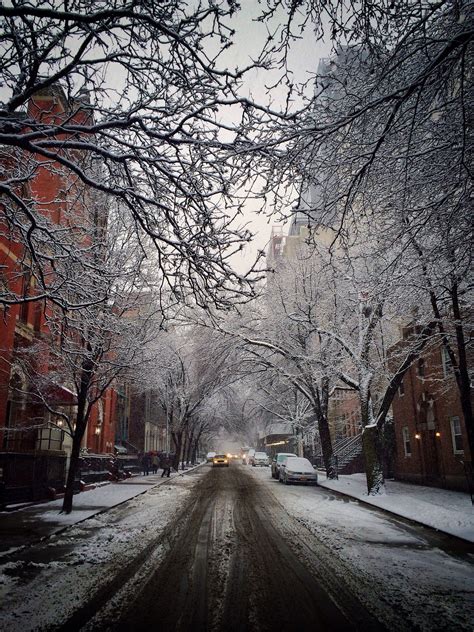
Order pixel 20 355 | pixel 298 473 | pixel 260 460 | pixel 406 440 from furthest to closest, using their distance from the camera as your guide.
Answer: pixel 260 460 < pixel 406 440 < pixel 298 473 < pixel 20 355

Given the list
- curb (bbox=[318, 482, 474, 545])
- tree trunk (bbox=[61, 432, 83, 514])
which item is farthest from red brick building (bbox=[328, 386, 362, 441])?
tree trunk (bbox=[61, 432, 83, 514])

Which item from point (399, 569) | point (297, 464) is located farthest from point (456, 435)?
point (399, 569)

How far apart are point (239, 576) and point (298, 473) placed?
18.0 metres

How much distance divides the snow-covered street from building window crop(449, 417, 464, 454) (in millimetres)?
9440

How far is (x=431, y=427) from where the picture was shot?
69.7 feet

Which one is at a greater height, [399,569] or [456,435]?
[456,435]

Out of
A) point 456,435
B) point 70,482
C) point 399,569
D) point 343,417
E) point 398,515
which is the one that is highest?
point 343,417

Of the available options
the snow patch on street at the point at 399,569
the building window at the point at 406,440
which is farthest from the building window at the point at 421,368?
the snow patch on street at the point at 399,569

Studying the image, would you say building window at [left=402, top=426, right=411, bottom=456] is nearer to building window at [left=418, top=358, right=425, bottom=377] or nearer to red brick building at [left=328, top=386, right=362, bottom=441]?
building window at [left=418, top=358, right=425, bottom=377]

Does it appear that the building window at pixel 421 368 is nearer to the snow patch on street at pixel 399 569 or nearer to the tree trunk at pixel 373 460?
the tree trunk at pixel 373 460

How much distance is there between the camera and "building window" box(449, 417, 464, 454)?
749 inches

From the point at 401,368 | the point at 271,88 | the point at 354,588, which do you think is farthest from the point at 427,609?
the point at 401,368

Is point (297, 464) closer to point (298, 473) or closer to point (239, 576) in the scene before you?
point (298, 473)

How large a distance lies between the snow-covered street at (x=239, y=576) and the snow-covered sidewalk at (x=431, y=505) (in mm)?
699
